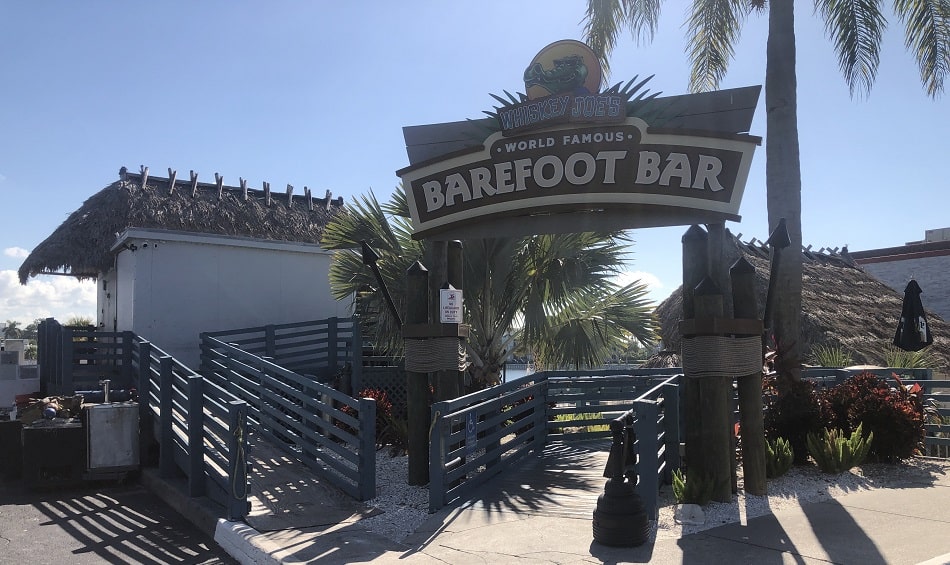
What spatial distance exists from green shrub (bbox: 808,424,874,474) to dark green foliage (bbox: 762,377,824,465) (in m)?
0.20

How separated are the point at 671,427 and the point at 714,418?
0.94 m

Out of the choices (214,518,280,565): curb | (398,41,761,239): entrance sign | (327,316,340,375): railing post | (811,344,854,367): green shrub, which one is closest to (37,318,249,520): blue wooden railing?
(214,518,280,565): curb

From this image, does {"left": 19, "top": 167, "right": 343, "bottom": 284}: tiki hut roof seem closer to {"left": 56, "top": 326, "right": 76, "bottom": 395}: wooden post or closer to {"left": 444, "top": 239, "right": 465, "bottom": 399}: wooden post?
{"left": 56, "top": 326, "right": 76, "bottom": 395}: wooden post

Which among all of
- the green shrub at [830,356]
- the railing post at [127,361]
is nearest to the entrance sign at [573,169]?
the railing post at [127,361]

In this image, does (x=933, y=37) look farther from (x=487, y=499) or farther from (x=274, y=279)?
(x=274, y=279)

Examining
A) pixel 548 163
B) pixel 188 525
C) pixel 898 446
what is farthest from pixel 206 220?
pixel 898 446

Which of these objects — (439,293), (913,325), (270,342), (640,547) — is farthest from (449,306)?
(913,325)

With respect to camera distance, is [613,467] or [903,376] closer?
[613,467]

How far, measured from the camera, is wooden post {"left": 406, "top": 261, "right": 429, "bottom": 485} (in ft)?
26.4

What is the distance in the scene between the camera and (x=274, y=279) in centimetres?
1588

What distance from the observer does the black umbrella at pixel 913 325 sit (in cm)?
1170

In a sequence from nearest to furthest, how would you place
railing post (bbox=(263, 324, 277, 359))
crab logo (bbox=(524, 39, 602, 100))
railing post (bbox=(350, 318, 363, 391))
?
crab logo (bbox=(524, 39, 602, 100)) < railing post (bbox=(350, 318, 363, 391)) < railing post (bbox=(263, 324, 277, 359))

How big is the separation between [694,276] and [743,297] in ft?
1.61

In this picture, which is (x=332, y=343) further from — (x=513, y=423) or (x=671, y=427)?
(x=671, y=427)
